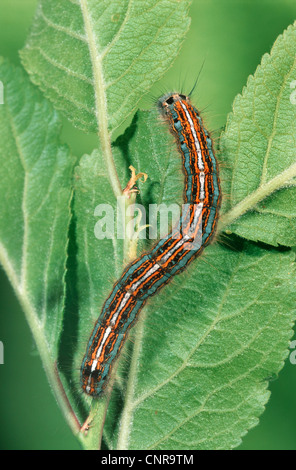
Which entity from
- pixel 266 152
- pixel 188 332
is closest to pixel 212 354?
pixel 188 332

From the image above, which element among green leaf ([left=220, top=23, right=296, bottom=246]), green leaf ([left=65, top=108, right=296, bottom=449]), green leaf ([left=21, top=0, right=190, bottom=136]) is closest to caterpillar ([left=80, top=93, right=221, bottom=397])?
green leaf ([left=65, top=108, right=296, bottom=449])

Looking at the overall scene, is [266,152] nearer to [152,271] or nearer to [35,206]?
[152,271]

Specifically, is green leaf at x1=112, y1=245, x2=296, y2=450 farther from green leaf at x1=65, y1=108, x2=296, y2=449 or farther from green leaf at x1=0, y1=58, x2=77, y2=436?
green leaf at x1=0, y1=58, x2=77, y2=436

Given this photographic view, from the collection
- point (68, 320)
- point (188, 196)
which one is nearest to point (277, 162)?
point (188, 196)

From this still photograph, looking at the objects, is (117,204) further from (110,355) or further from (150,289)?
(110,355)

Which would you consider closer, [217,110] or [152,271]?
[152,271]
